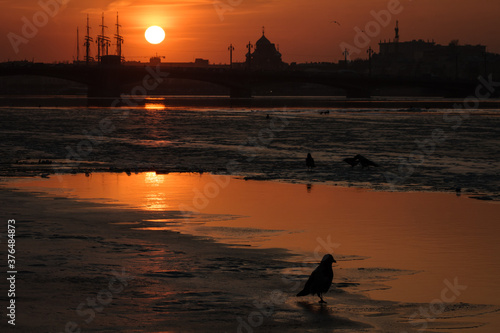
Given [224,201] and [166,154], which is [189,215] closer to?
[224,201]

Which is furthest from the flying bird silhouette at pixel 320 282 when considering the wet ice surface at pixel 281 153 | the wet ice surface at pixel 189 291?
the wet ice surface at pixel 281 153

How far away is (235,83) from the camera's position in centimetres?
14638

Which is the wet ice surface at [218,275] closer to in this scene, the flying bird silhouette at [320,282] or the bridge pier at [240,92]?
the flying bird silhouette at [320,282]

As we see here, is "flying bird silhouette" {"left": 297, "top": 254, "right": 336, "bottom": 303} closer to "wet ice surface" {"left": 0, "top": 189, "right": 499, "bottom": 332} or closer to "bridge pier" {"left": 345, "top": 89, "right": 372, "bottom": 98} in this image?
"wet ice surface" {"left": 0, "top": 189, "right": 499, "bottom": 332}

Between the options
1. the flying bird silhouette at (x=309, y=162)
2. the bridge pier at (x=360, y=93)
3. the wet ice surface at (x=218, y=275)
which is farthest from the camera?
the bridge pier at (x=360, y=93)

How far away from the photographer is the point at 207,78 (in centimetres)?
13650

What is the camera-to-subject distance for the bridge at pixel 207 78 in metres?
129

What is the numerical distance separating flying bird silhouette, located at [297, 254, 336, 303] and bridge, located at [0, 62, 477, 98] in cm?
11741

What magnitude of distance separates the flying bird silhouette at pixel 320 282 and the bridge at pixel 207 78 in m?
117

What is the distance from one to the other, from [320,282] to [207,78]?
12902 centimetres

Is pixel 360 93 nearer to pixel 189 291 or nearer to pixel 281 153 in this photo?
pixel 281 153

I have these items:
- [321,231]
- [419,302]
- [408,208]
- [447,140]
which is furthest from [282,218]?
[447,140]

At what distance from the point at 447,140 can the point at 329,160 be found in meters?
13.2

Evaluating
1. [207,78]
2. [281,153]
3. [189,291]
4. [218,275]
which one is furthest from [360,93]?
[189,291]
